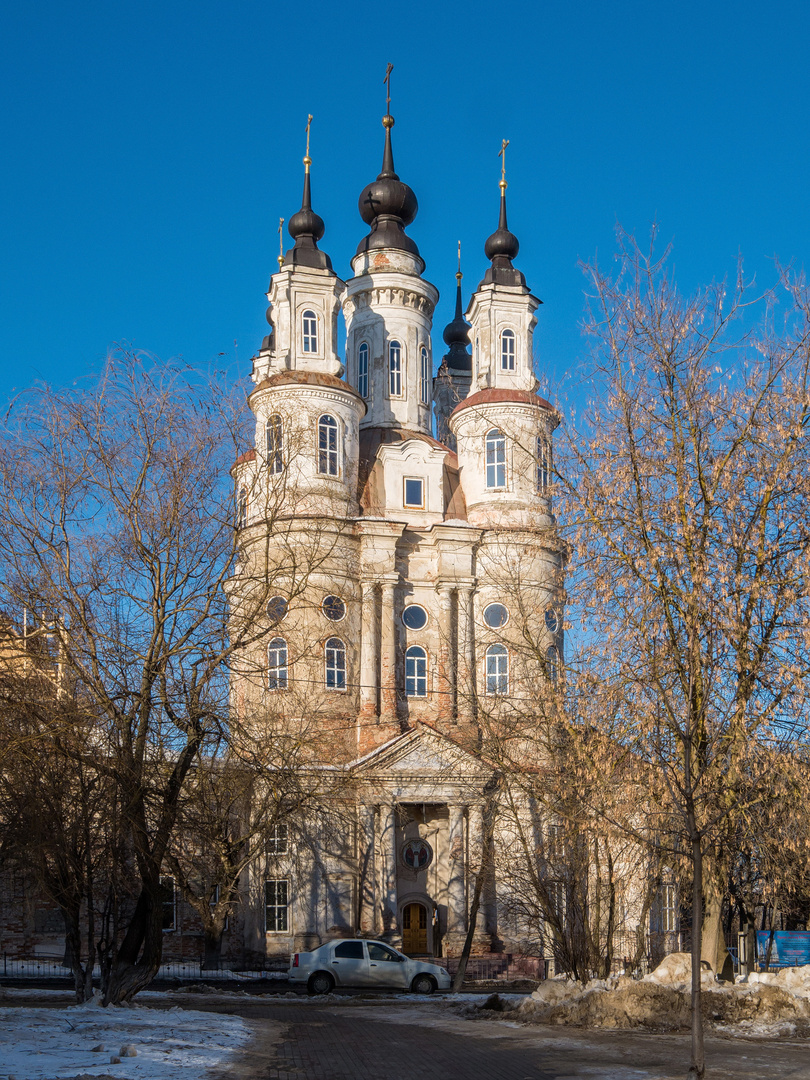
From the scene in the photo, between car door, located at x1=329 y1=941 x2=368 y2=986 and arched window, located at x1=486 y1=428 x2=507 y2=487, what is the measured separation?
1830 centimetres

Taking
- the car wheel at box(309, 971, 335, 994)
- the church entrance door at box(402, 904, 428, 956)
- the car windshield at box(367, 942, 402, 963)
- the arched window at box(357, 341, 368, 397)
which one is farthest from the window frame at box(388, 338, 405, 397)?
the car wheel at box(309, 971, 335, 994)

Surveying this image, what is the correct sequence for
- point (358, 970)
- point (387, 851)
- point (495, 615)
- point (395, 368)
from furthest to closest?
1. point (395, 368)
2. point (495, 615)
3. point (387, 851)
4. point (358, 970)

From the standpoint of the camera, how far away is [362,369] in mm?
46094

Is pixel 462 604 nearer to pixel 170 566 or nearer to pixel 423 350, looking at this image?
pixel 423 350

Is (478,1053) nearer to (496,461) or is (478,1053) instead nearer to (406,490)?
(406,490)

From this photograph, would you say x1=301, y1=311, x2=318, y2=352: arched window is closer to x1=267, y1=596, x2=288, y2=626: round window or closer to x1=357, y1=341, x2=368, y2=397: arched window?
x1=357, y1=341, x2=368, y2=397: arched window

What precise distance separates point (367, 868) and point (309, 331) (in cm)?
1834

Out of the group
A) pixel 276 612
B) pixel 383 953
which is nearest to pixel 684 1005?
pixel 276 612

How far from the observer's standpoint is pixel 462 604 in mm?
41969

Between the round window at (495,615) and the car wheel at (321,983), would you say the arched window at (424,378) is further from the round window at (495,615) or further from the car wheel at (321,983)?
the car wheel at (321,983)

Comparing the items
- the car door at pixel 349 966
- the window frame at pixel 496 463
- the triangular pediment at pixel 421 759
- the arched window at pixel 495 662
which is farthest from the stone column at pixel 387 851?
the window frame at pixel 496 463

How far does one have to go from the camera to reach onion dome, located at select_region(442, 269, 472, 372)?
183 feet

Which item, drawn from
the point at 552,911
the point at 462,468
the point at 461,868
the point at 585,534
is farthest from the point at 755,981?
the point at 462,468

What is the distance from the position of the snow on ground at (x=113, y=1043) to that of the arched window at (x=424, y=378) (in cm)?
2996
